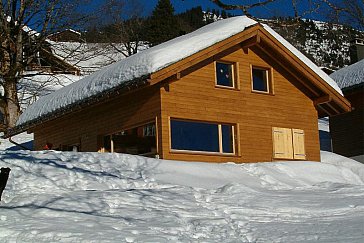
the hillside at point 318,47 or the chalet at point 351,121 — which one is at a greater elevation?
the hillside at point 318,47

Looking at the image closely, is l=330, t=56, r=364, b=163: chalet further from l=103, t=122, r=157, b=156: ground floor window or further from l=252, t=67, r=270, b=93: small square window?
l=103, t=122, r=157, b=156: ground floor window

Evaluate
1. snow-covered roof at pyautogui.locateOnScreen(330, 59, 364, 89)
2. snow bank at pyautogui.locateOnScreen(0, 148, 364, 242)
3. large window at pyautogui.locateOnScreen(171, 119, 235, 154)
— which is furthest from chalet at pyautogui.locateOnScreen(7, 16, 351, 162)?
snow-covered roof at pyautogui.locateOnScreen(330, 59, 364, 89)

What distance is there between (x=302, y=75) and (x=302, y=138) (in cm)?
220

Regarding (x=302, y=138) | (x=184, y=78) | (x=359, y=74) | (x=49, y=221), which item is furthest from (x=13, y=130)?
(x=49, y=221)

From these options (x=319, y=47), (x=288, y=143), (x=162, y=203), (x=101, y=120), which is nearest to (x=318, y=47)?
(x=319, y=47)

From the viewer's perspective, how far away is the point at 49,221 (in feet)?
30.2

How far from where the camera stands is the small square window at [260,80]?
21.8 meters

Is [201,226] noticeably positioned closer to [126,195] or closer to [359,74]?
[126,195]

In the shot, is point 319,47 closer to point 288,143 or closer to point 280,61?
point 280,61

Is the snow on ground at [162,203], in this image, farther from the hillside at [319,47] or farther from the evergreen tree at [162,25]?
the evergreen tree at [162,25]

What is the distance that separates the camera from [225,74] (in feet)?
69.1

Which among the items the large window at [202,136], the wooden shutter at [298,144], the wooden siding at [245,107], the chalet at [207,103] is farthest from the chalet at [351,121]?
the large window at [202,136]

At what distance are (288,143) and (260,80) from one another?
238 centimetres

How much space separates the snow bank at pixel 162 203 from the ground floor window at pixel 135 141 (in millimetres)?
3187
